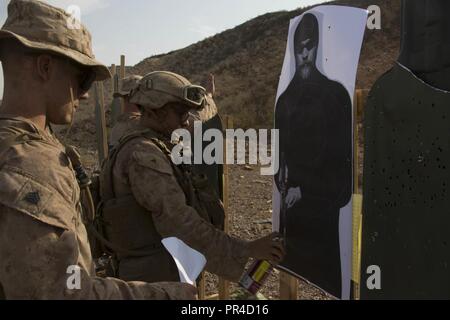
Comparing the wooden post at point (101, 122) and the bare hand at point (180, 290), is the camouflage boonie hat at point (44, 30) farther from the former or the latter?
the wooden post at point (101, 122)

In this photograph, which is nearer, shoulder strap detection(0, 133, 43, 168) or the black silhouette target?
shoulder strap detection(0, 133, 43, 168)

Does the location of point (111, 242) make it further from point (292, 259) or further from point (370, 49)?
point (370, 49)

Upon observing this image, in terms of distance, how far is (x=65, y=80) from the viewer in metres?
1.40

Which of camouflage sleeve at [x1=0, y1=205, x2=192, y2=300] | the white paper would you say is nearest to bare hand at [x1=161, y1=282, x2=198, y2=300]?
the white paper

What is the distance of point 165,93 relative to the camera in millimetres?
2375

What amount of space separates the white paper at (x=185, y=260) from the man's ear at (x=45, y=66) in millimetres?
596

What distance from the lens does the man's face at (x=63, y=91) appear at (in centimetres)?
138

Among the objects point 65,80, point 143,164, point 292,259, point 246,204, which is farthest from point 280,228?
point 246,204

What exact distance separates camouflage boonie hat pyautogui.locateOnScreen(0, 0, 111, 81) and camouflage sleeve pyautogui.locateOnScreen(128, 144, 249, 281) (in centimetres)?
78

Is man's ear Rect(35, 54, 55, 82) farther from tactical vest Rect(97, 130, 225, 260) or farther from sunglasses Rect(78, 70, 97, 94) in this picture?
tactical vest Rect(97, 130, 225, 260)

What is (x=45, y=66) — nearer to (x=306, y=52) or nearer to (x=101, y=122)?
(x=306, y=52)

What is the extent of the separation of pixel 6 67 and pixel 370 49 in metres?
20.6

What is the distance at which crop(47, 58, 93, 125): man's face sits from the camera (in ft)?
4.54
